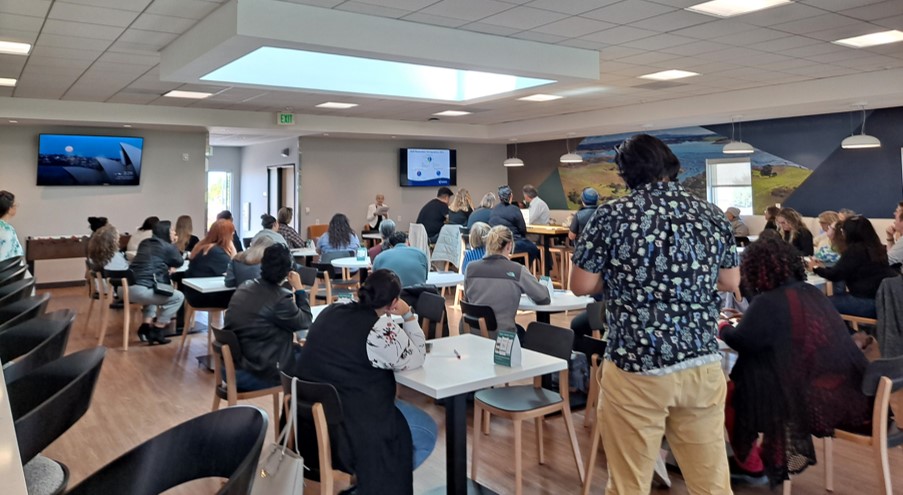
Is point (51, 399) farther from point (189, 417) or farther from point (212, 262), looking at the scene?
point (212, 262)

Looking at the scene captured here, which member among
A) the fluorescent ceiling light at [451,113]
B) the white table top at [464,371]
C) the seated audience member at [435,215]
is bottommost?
the white table top at [464,371]

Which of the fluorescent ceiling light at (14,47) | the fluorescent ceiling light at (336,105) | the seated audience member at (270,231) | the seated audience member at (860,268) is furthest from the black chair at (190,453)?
the fluorescent ceiling light at (336,105)

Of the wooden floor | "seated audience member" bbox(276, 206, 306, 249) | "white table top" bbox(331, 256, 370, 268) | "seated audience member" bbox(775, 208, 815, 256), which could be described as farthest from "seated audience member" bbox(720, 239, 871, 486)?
"seated audience member" bbox(276, 206, 306, 249)

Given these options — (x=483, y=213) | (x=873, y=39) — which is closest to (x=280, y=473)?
(x=873, y=39)

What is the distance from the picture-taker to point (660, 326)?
6.56 feet

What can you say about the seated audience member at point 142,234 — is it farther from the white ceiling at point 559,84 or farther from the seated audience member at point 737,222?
the seated audience member at point 737,222

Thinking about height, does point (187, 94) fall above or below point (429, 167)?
above

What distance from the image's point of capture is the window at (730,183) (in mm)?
10703

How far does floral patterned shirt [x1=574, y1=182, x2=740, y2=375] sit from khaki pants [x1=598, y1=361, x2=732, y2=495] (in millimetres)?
49

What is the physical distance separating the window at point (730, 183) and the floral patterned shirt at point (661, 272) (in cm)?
961

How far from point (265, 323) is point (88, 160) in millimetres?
8385

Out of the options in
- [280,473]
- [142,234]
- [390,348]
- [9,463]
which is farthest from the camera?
[142,234]

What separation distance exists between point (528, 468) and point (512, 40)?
12.5ft

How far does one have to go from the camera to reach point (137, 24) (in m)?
4.95
